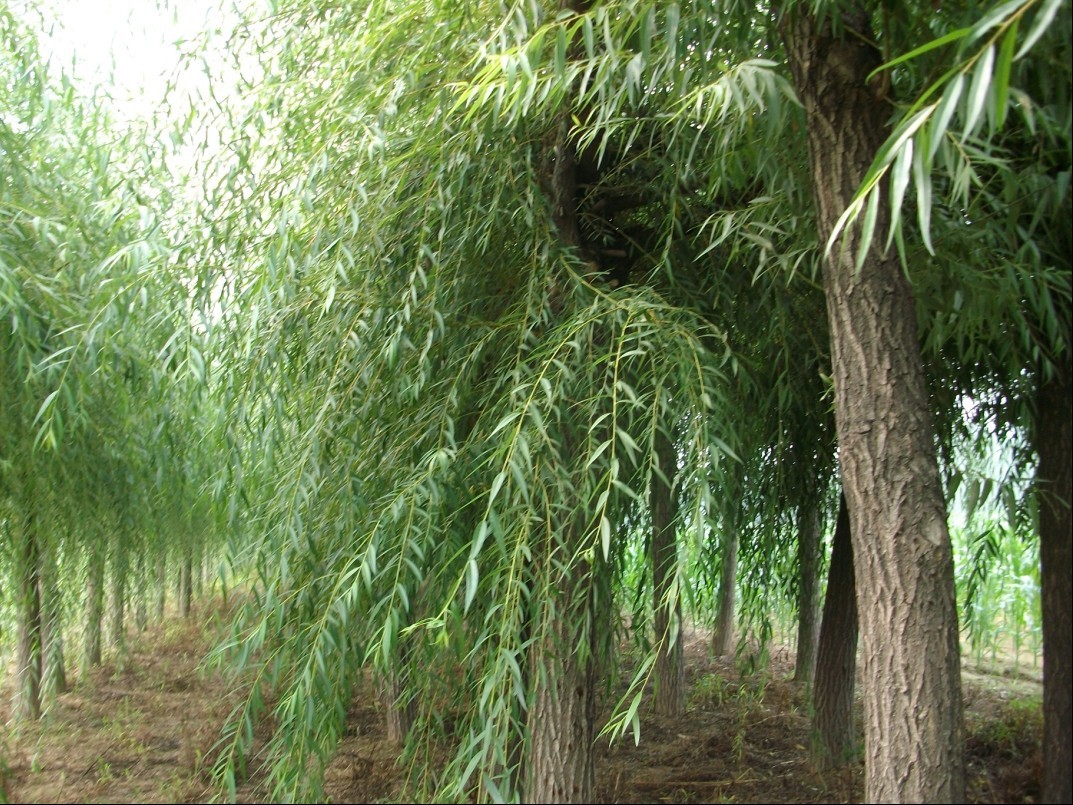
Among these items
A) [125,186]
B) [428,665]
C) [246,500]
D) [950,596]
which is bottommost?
[428,665]

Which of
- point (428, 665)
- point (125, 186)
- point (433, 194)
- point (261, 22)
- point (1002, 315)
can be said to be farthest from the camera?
point (125, 186)

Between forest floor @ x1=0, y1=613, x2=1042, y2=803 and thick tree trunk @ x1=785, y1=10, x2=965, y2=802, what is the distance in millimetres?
229

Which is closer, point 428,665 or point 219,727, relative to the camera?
point 428,665

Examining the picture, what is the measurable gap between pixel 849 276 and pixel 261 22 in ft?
6.04

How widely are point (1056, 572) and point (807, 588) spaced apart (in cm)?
114

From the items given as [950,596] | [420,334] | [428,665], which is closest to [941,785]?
[950,596]

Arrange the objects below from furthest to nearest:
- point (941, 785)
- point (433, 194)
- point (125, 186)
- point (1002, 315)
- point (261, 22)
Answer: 1. point (125, 186)
2. point (261, 22)
3. point (433, 194)
4. point (1002, 315)
5. point (941, 785)

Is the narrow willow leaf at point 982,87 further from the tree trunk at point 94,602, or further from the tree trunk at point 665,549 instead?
the tree trunk at point 94,602

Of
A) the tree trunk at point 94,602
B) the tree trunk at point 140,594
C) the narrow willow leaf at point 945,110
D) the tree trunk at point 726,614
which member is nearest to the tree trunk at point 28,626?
the tree trunk at point 94,602

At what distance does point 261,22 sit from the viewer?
256cm

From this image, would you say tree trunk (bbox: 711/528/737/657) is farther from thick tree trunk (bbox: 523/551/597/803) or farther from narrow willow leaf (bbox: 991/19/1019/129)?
narrow willow leaf (bbox: 991/19/1019/129)

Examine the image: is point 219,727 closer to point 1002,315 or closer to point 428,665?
point 428,665

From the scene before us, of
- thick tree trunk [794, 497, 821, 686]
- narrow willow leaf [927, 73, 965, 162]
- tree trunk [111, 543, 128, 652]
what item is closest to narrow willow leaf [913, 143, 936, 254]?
narrow willow leaf [927, 73, 965, 162]

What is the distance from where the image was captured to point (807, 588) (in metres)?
3.18
